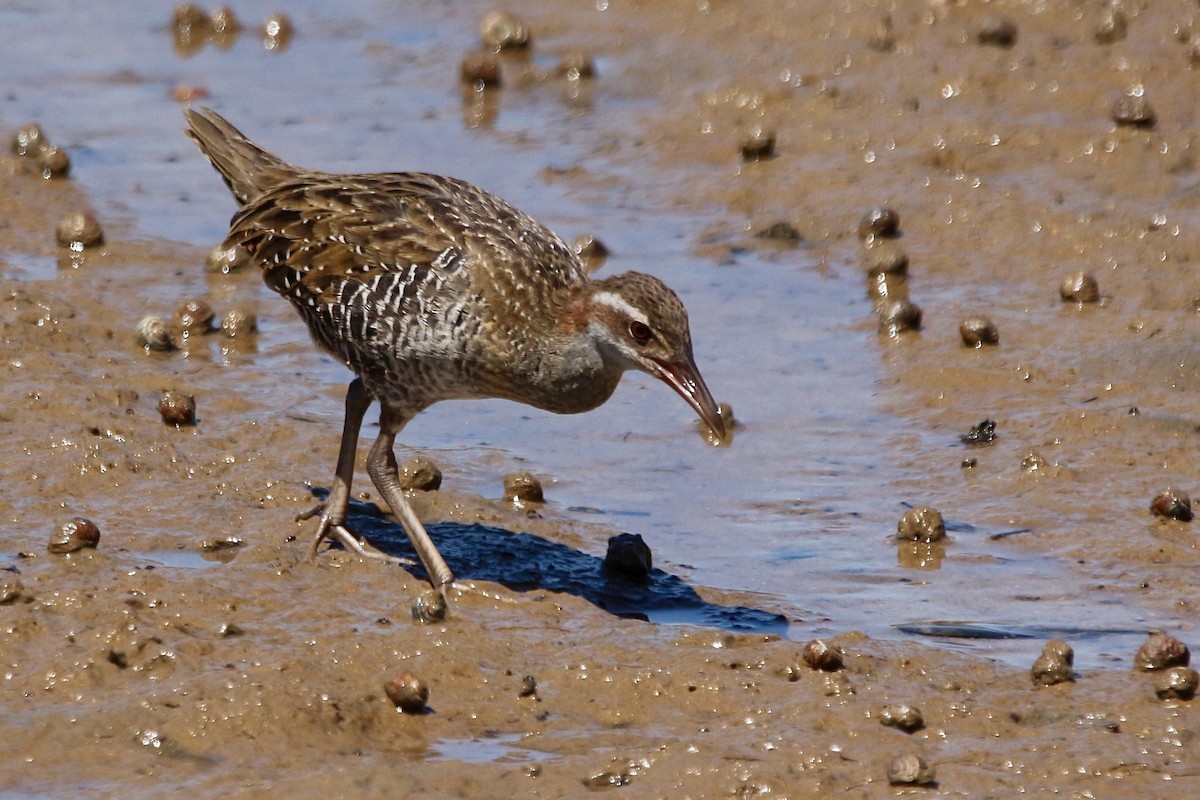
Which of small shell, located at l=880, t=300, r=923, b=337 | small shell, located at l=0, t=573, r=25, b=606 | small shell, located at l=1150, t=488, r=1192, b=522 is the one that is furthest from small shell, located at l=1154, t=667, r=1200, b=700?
small shell, located at l=0, t=573, r=25, b=606

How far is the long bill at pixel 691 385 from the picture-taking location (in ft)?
24.6

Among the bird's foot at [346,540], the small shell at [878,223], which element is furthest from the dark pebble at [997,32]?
the bird's foot at [346,540]

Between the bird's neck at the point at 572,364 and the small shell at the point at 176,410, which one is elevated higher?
the bird's neck at the point at 572,364

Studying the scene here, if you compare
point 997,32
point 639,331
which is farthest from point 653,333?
point 997,32

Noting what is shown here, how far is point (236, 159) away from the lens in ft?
30.9

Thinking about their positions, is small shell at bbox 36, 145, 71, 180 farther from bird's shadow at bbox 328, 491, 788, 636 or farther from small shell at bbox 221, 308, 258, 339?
bird's shadow at bbox 328, 491, 788, 636

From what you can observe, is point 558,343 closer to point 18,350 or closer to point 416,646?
point 416,646

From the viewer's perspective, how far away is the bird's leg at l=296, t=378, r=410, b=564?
27.2ft

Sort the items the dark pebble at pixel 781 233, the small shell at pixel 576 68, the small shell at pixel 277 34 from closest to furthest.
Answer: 1. the dark pebble at pixel 781 233
2. the small shell at pixel 576 68
3. the small shell at pixel 277 34

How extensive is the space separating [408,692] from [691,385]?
175 cm

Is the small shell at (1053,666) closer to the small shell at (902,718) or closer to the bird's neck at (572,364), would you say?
the small shell at (902,718)

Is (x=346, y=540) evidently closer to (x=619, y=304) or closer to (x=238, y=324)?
(x=619, y=304)

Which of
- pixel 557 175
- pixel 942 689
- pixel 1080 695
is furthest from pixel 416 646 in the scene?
pixel 557 175

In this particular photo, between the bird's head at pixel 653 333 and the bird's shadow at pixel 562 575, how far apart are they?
Result: 79 centimetres
